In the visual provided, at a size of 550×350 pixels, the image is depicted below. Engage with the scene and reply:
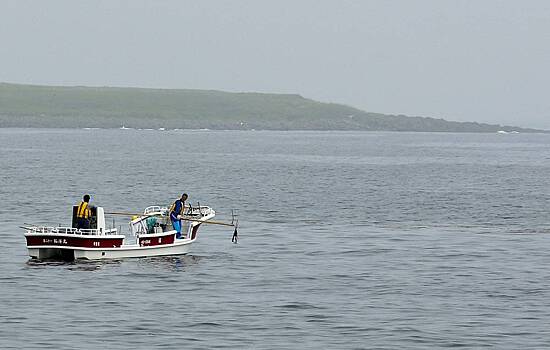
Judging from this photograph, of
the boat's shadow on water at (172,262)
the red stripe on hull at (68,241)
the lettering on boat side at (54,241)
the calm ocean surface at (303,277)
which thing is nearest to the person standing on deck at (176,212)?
the boat's shadow on water at (172,262)

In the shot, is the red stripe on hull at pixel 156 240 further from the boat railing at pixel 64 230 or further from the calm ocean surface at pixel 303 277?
the boat railing at pixel 64 230

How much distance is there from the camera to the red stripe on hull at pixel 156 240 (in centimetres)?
4684

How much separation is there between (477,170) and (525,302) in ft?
296

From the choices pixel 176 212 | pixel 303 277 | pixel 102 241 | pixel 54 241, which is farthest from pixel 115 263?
pixel 303 277

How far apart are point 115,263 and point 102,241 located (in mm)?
964

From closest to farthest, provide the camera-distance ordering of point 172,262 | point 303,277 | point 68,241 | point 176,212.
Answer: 1. point 303,277
2. point 68,241
3. point 172,262
4. point 176,212

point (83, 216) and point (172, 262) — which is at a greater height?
point (83, 216)

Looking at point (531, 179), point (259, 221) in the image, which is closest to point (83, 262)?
point (259, 221)

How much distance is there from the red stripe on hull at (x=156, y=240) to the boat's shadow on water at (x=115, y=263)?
59 cm

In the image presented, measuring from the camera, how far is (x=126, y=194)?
8312 cm

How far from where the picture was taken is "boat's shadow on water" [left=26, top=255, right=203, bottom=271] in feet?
146

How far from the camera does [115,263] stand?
45.6 m

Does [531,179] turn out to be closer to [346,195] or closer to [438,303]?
[346,195]

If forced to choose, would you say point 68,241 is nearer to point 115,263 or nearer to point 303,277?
point 115,263
